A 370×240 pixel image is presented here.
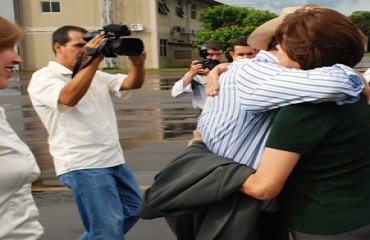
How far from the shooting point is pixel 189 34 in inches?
1951

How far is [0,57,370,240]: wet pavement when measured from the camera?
186 inches

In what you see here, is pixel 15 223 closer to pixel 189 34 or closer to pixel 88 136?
pixel 88 136

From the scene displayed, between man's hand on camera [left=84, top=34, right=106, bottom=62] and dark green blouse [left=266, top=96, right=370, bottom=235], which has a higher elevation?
man's hand on camera [left=84, top=34, right=106, bottom=62]

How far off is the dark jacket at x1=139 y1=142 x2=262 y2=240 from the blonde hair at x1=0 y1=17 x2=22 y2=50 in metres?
0.81

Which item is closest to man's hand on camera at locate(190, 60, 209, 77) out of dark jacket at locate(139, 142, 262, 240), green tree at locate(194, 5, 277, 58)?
A: dark jacket at locate(139, 142, 262, 240)

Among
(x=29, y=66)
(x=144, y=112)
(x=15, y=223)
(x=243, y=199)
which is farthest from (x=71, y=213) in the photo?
(x=29, y=66)

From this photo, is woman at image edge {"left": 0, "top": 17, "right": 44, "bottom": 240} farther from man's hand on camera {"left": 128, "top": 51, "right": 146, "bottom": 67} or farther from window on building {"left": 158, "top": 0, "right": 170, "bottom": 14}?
window on building {"left": 158, "top": 0, "right": 170, "bottom": 14}

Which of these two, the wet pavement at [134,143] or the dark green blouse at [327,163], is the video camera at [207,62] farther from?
the dark green blouse at [327,163]

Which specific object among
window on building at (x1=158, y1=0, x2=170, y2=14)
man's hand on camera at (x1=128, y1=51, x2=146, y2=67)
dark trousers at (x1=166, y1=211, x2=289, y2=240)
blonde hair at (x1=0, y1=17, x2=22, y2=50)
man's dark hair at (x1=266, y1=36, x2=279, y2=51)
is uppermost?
window on building at (x1=158, y1=0, x2=170, y2=14)

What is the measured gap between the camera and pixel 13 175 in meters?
1.94

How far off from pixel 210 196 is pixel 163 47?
140 ft

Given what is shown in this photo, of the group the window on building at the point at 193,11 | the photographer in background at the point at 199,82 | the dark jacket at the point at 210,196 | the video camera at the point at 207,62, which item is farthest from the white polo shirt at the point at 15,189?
the window on building at the point at 193,11

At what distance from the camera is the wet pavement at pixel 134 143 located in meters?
A: 4.72

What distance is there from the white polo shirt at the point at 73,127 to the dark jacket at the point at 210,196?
1299 millimetres
